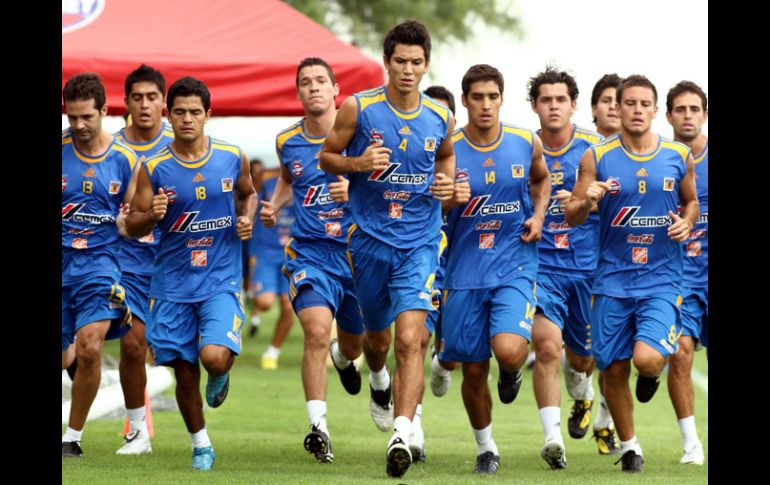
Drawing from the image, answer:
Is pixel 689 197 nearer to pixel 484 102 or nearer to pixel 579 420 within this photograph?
pixel 484 102

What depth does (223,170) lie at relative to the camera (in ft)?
30.3

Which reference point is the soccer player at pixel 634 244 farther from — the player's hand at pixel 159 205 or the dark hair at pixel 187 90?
the player's hand at pixel 159 205

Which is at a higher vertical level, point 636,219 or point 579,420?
point 636,219

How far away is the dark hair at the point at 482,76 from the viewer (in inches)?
365

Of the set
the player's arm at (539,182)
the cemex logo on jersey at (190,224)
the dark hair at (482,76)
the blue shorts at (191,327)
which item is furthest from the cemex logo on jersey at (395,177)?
the blue shorts at (191,327)

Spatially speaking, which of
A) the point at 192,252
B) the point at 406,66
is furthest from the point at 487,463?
the point at 406,66

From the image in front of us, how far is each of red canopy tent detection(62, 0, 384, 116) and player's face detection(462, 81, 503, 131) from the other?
162 inches

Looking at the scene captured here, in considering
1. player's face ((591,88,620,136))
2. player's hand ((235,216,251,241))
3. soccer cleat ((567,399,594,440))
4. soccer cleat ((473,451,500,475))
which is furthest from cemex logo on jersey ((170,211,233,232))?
player's face ((591,88,620,136))

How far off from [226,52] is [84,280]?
4.66 metres

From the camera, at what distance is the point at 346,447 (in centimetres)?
1052

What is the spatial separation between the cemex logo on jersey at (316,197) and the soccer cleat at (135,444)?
80.5 inches

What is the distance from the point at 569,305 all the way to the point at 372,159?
292cm
